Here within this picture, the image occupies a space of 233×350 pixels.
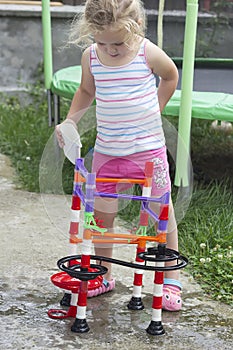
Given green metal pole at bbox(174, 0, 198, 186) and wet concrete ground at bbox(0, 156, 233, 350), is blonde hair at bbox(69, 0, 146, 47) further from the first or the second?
green metal pole at bbox(174, 0, 198, 186)

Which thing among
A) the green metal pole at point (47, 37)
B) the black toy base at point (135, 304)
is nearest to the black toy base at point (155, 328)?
the black toy base at point (135, 304)

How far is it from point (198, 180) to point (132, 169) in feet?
5.60

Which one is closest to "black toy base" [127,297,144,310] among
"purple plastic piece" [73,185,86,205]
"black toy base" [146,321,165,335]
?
"black toy base" [146,321,165,335]

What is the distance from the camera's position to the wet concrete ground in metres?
2.20

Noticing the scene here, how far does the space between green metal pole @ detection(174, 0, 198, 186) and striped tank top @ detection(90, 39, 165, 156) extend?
0.56 meters

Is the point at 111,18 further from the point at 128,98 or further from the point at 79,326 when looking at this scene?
the point at 79,326

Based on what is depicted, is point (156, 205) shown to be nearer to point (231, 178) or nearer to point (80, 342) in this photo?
point (80, 342)

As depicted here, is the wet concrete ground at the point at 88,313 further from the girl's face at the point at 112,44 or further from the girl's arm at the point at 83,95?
the girl's face at the point at 112,44

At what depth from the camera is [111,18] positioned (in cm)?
216

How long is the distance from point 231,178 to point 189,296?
153 centimetres

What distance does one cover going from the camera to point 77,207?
7.32 ft

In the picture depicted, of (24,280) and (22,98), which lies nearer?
(24,280)

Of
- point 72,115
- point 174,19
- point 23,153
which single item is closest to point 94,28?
point 72,115

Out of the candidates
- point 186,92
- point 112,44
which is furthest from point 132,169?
point 186,92
